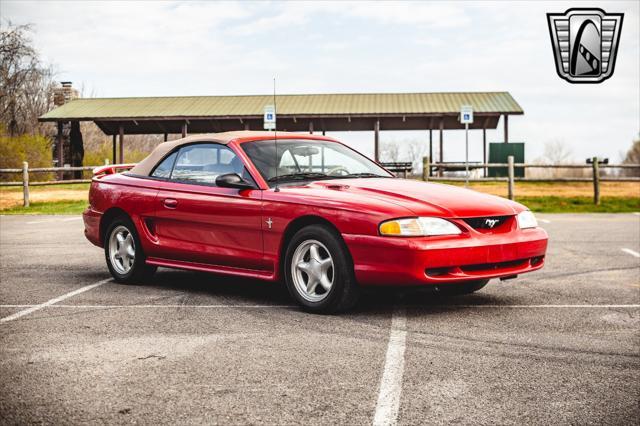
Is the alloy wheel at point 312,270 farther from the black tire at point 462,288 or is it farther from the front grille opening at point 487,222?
the black tire at point 462,288

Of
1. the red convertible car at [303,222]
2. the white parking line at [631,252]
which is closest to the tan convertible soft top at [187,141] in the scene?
the red convertible car at [303,222]

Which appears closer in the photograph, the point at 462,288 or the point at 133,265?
the point at 462,288

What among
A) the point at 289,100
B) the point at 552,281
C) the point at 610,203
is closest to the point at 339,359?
the point at 552,281

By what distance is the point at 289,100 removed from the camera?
4006cm

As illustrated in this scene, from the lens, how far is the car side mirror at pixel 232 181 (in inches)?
279

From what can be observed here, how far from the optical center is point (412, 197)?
6.57m

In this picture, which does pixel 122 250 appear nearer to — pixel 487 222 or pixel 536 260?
pixel 487 222

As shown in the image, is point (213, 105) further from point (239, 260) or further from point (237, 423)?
point (237, 423)

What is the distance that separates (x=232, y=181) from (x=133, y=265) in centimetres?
176

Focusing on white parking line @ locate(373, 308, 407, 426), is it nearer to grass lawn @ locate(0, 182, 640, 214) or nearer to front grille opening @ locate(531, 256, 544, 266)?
front grille opening @ locate(531, 256, 544, 266)

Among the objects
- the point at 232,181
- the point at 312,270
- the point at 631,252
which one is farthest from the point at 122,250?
the point at 631,252

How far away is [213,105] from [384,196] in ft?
112

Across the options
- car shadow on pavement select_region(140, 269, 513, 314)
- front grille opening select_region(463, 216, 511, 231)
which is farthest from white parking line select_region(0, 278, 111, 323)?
front grille opening select_region(463, 216, 511, 231)

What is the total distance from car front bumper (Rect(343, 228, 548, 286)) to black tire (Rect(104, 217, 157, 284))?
2645 mm
